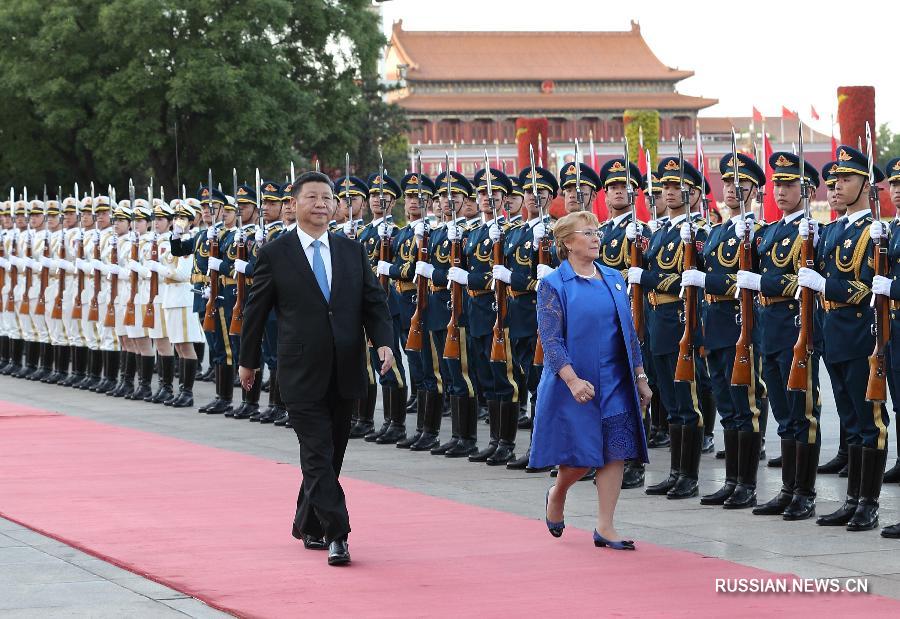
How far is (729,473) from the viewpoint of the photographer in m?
8.77

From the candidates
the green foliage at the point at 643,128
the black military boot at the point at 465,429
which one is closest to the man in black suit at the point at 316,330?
the black military boot at the point at 465,429

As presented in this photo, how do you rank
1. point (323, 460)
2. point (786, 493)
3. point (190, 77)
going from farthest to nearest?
point (190, 77)
point (786, 493)
point (323, 460)

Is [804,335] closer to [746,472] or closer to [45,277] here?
[746,472]

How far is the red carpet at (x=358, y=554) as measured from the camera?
621 cm

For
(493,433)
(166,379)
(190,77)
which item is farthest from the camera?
(190,77)

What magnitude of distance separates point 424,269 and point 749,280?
3292 mm

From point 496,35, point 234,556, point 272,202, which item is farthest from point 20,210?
point 496,35

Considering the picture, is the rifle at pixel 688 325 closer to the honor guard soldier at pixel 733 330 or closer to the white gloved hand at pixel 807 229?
the honor guard soldier at pixel 733 330

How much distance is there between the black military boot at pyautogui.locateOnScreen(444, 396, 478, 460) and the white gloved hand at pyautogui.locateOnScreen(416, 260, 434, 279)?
34.0 inches

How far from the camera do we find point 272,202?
1298 centimetres

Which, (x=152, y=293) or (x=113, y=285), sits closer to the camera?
(x=152, y=293)

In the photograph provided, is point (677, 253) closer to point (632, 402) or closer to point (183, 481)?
point (632, 402)

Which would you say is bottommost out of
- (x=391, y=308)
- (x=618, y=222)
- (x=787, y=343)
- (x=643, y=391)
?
(x=643, y=391)

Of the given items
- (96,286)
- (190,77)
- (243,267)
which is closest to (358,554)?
(243,267)
